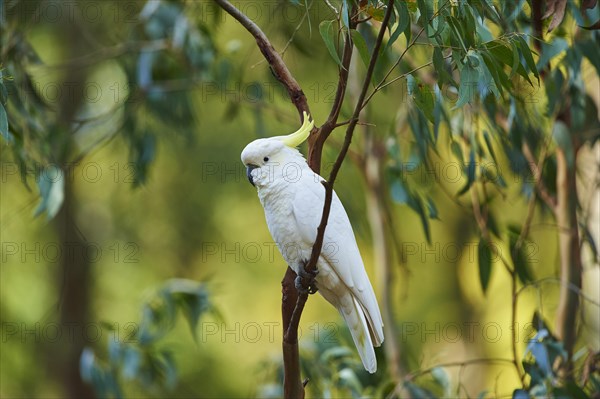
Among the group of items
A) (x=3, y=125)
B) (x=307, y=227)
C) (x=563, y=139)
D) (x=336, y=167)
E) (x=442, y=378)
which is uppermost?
(x=3, y=125)

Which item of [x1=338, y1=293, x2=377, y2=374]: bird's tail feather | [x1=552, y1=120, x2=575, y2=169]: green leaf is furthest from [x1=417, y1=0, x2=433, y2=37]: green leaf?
[x1=552, y1=120, x2=575, y2=169]: green leaf

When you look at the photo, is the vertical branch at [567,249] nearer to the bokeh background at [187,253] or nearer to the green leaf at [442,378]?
the green leaf at [442,378]

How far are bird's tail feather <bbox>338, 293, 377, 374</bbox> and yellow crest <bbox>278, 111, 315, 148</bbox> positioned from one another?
45 cm

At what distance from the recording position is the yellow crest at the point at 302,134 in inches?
76.2

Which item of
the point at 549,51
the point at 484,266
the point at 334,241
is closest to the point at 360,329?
the point at 334,241

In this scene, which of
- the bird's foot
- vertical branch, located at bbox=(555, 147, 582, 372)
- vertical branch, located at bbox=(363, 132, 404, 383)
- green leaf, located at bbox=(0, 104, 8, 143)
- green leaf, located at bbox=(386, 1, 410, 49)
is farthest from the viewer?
vertical branch, located at bbox=(363, 132, 404, 383)

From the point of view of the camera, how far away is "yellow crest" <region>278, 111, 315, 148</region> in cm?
194

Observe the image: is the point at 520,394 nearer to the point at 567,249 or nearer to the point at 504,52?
the point at 567,249

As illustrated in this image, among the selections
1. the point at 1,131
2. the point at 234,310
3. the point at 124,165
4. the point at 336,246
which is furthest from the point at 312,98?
the point at 1,131

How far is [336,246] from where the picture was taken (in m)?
2.06

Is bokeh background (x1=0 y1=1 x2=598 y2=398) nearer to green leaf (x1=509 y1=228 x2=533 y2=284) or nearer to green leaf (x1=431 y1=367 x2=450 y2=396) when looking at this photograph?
green leaf (x1=509 y1=228 x2=533 y2=284)

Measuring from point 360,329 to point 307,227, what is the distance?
0.33 meters

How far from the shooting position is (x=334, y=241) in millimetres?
2059

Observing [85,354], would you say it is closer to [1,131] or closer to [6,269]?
[1,131]
